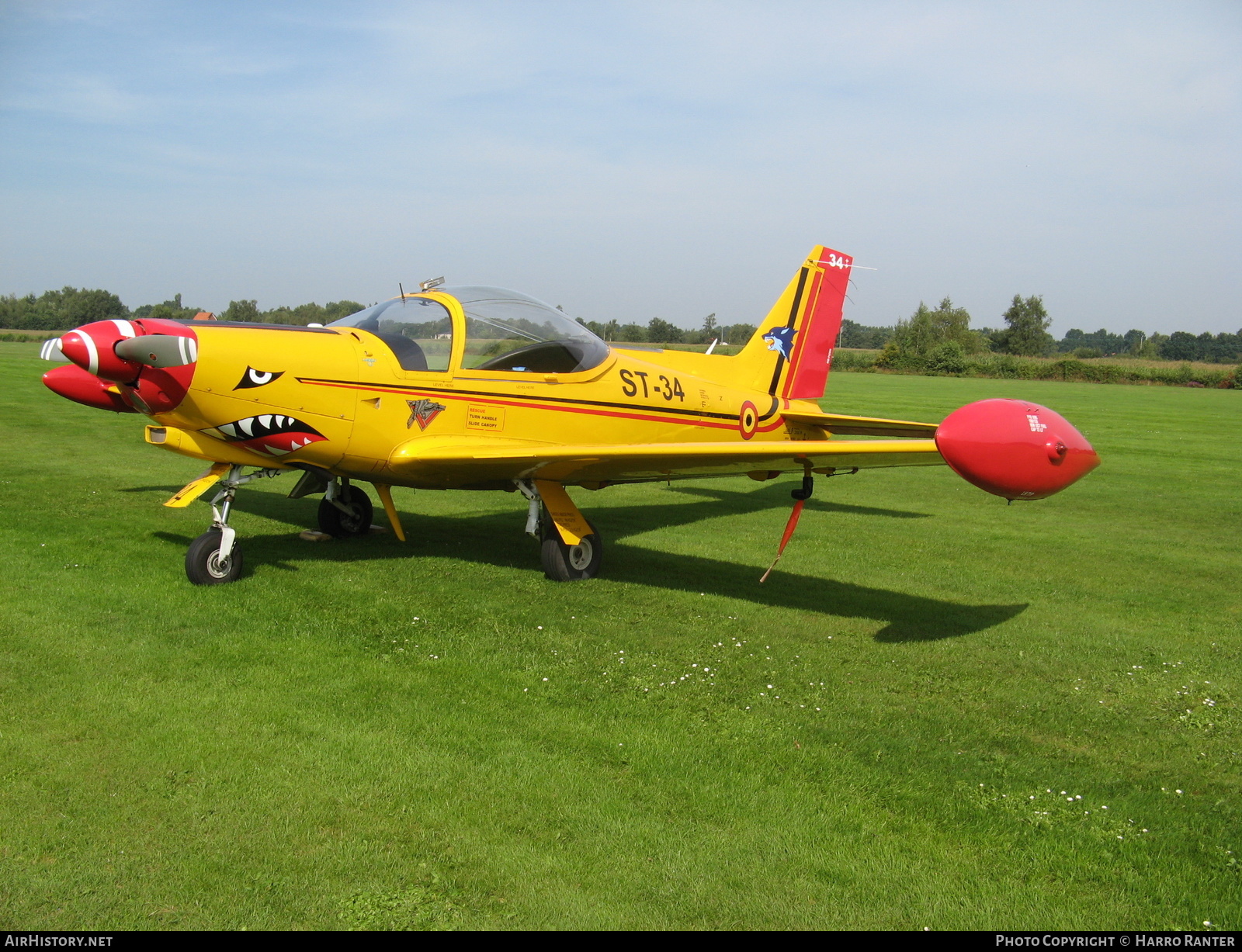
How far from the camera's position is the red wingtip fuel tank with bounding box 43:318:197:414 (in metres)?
6.12

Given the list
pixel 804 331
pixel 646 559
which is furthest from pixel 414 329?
pixel 804 331

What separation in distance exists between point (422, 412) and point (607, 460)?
5.11 ft

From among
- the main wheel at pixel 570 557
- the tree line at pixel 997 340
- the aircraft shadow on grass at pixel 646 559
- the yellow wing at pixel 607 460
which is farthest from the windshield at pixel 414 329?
the tree line at pixel 997 340

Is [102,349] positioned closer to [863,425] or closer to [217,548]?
[217,548]

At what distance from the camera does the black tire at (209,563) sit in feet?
22.7

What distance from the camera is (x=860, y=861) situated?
347 cm

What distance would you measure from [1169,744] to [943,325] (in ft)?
277

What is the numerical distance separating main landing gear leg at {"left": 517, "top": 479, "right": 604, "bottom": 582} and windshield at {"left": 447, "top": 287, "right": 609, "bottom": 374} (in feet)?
3.40

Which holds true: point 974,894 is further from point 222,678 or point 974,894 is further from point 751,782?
point 222,678

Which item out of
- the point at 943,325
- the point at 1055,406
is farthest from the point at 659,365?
the point at 943,325

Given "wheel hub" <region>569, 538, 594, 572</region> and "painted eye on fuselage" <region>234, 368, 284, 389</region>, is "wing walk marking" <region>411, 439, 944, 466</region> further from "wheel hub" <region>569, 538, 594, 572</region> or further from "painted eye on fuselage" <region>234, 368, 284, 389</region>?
"painted eye on fuselage" <region>234, 368, 284, 389</region>

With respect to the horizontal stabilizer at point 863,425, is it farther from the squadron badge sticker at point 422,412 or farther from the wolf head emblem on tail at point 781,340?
the squadron badge sticker at point 422,412

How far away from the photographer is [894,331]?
83.1 meters

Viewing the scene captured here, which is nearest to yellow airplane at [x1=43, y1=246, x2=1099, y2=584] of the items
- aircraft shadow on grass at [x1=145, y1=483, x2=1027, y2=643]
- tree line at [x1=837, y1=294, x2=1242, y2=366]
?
aircraft shadow on grass at [x1=145, y1=483, x2=1027, y2=643]
